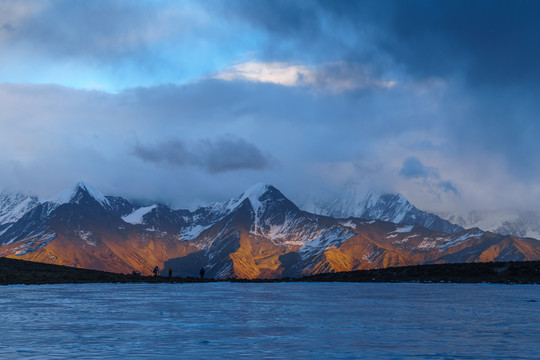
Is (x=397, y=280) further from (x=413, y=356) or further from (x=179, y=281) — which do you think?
(x=413, y=356)

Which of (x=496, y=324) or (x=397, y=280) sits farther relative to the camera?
(x=397, y=280)

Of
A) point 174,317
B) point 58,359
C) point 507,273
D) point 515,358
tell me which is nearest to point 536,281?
point 507,273

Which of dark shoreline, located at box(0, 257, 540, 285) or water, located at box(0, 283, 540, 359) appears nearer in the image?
water, located at box(0, 283, 540, 359)

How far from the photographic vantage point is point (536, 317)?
30219mm

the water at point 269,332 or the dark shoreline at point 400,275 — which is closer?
the water at point 269,332

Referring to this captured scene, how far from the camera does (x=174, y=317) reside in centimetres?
3028

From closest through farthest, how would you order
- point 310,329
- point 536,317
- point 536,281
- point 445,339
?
point 445,339
point 310,329
point 536,317
point 536,281

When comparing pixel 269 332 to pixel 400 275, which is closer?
pixel 269 332

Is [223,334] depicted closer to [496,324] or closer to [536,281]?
[496,324]

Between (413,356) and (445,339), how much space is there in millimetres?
4218

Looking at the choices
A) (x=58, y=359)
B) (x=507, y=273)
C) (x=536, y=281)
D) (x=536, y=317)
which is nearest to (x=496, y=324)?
(x=536, y=317)

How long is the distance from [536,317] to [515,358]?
44.9ft

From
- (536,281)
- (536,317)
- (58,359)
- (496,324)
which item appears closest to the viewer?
(58,359)

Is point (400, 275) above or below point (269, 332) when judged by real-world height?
above
